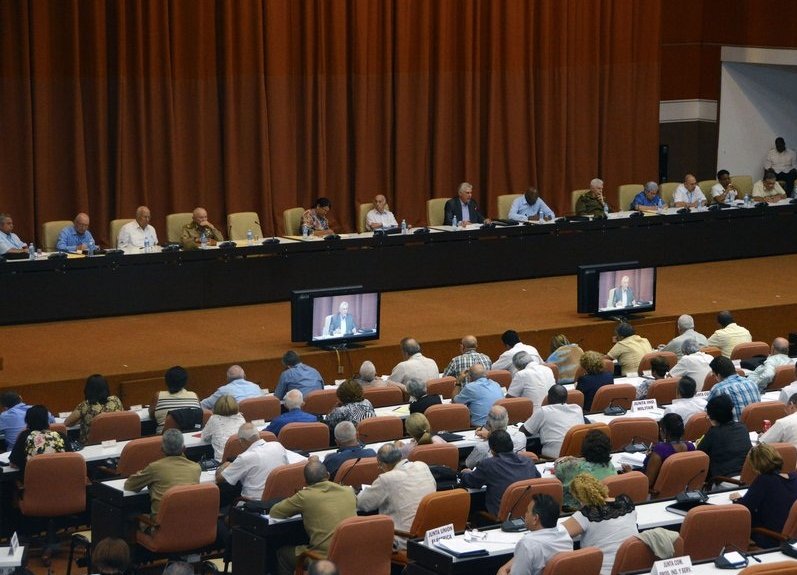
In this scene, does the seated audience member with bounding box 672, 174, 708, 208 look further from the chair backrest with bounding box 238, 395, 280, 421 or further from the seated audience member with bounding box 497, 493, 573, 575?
the seated audience member with bounding box 497, 493, 573, 575

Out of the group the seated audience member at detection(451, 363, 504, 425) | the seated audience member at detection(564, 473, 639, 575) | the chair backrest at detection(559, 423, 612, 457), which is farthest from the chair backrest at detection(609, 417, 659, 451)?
the seated audience member at detection(564, 473, 639, 575)

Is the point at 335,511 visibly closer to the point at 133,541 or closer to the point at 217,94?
the point at 133,541

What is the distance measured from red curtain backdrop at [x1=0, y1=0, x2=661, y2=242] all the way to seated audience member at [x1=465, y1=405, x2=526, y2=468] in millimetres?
8776

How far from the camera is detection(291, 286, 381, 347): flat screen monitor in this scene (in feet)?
41.7

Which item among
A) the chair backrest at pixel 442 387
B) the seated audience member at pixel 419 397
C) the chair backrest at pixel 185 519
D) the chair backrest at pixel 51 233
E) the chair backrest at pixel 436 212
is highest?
the chair backrest at pixel 436 212

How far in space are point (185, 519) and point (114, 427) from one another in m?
1.96

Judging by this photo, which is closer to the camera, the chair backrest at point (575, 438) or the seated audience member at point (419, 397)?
the chair backrest at point (575, 438)

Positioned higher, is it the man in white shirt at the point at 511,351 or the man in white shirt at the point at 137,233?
the man in white shirt at the point at 137,233

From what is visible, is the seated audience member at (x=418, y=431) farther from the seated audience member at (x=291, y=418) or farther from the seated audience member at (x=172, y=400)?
the seated audience member at (x=172, y=400)

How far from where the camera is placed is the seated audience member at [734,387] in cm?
1002

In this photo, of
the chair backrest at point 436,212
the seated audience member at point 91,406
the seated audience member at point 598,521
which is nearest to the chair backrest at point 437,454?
the seated audience member at point 598,521

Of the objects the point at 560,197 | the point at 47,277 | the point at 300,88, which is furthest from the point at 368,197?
the point at 47,277

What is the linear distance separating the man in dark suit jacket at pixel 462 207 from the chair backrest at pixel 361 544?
9.48 m

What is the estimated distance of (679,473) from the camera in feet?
26.7
